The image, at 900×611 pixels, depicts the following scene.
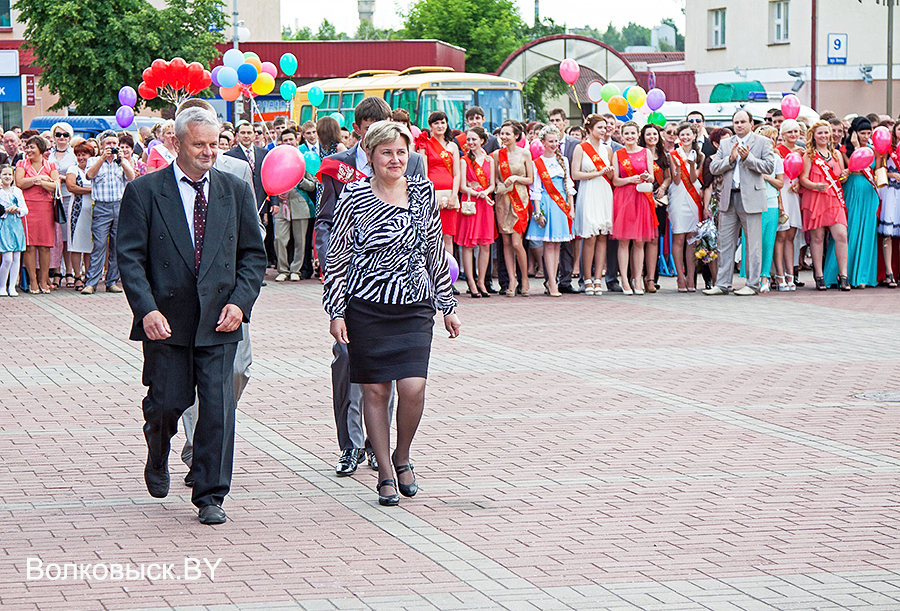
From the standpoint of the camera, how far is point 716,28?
50.1m

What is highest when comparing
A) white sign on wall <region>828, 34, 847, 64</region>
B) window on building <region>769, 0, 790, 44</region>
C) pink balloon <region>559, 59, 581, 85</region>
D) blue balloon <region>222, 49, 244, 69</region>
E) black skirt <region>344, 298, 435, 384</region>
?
window on building <region>769, 0, 790, 44</region>

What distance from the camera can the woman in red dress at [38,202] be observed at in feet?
54.0

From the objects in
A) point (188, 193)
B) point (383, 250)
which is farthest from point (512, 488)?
point (188, 193)

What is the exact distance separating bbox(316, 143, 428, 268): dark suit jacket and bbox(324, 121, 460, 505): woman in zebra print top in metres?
0.29

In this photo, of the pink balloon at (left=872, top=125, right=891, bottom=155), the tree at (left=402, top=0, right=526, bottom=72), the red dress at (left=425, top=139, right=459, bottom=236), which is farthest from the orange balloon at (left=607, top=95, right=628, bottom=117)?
the tree at (left=402, top=0, right=526, bottom=72)

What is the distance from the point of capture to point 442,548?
5488 mm

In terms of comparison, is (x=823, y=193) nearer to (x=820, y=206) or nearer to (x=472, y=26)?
(x=820, y=206)

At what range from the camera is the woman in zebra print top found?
247 inches

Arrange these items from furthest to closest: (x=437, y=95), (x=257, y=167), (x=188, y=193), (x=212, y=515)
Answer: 1. (x=437, y=95)
2. (x=257, y=167)
3. (x=188, y=193)
4. (x=212, y=515)

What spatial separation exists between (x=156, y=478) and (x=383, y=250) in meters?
1.55

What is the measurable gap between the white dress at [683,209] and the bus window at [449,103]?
12718 millimetres

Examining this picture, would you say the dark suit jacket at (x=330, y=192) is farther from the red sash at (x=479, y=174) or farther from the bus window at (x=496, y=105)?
the bus window at (x=496, y=105)

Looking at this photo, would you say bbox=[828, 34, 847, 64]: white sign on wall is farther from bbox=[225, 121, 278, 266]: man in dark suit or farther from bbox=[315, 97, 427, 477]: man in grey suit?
bbox=[315, 97, 427, 477]: man in grey suit

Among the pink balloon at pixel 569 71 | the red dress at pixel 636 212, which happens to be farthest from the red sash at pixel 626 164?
the pink balloon at pixel 569 71
